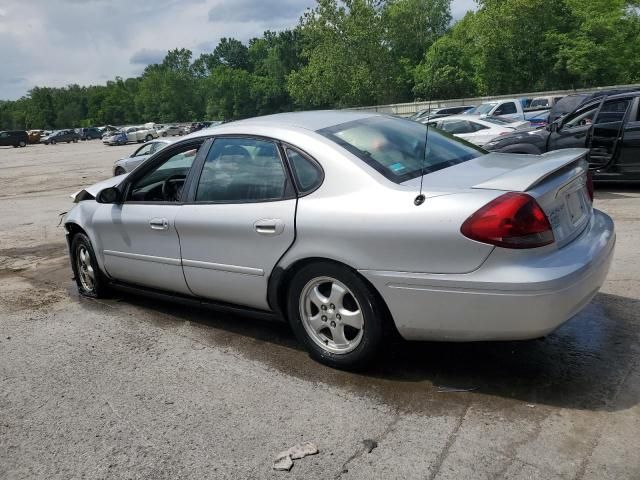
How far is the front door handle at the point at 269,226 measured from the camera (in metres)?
3.71

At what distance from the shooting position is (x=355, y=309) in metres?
3.53

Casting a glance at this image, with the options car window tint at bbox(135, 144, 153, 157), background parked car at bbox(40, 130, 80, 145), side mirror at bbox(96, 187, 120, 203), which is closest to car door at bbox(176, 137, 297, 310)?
side mirror at bbox(96, 187, 120, 203)

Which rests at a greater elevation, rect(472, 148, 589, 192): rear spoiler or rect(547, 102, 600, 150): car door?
rect(472, 148, 589, 192): rear spoiler

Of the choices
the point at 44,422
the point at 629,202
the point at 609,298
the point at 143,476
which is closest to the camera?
the point at 143,476

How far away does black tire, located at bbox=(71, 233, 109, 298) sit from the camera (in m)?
5.43

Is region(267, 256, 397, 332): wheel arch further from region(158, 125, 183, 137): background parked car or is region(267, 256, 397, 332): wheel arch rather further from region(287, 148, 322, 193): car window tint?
region(158, 125, 183, 137): background parked car

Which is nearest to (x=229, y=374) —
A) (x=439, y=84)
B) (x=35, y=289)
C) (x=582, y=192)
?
(x=582, y=192)

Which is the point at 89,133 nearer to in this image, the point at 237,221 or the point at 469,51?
the point at 469,51

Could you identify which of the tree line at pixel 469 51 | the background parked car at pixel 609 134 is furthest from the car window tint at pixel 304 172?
the tree line at pixel 469 51

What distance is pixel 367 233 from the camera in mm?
3309

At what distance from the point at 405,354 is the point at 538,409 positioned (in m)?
1.00

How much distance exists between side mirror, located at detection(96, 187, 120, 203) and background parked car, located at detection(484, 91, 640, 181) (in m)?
7.38

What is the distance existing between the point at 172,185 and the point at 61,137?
7405 centimetres

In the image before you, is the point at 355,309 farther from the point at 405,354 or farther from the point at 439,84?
the point at 439,84
